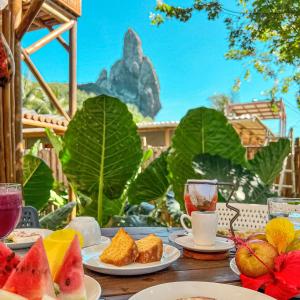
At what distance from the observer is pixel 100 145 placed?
277 centimetres

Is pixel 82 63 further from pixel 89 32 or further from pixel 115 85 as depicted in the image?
pixel 115 85

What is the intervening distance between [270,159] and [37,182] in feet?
6.69

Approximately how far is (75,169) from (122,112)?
0.56 meters

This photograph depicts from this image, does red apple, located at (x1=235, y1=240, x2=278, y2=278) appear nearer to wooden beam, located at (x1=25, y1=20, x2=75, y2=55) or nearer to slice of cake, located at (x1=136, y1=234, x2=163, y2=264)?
slice of cake, located at (x1=136, y1=234, x2=163, y2=264)

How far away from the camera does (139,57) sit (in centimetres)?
4916

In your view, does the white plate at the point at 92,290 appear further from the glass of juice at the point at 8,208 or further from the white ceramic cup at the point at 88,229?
the white ceramic cup at the point at 88,229

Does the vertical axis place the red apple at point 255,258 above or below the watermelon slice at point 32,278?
below

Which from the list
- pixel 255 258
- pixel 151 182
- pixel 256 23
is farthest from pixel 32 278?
pixel 256 23

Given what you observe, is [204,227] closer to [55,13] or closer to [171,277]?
[171,277]

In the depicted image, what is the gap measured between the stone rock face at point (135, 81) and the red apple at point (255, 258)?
47.9 metres

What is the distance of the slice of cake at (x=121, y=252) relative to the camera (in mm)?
943

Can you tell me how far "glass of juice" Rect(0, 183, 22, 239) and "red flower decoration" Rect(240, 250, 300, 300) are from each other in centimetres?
58

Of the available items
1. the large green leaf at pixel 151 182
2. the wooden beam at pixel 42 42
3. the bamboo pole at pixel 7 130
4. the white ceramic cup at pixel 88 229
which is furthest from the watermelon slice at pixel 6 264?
the wooden beam at pixel 42 42

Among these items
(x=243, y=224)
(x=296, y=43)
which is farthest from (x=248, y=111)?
(x=243, y=224)
